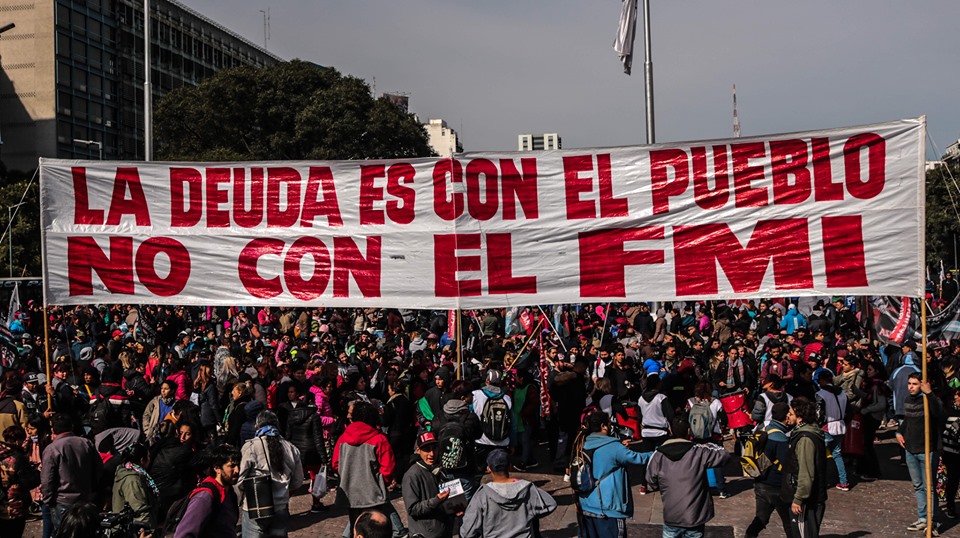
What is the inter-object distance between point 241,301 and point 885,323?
1211cm

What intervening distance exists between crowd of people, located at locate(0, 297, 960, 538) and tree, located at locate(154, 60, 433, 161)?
3454 centimetres

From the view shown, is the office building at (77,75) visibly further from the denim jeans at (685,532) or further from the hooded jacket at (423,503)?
the denim jeans at (685,532)

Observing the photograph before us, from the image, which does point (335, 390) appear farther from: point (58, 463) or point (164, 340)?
point (164, 340)

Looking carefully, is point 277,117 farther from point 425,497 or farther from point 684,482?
point 684,482

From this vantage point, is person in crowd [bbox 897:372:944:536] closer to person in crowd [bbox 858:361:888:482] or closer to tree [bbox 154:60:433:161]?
person in crowd [bbox 858:361:888:482]

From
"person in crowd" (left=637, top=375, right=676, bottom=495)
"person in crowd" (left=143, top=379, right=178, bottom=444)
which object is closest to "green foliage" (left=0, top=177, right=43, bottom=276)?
"person in crowd" (left=143, top=379, right=178, bottom=444)

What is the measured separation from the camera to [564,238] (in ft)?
34.1

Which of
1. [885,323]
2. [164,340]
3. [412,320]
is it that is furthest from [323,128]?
[885,323]

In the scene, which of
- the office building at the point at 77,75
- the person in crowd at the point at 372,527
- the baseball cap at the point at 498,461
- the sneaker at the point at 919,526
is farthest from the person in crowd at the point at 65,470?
the office building at the point at 77,75

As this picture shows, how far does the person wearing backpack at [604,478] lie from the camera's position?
843 centimetres

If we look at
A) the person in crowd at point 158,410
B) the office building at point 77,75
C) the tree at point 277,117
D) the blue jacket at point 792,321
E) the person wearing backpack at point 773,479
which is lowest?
the person wearing backpack at point 773,479

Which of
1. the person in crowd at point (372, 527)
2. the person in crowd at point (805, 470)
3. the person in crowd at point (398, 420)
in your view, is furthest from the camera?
the person in crowd at point (398, 420)

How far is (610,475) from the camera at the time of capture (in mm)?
8430

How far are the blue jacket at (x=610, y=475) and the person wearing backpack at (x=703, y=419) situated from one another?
357 centimetres
